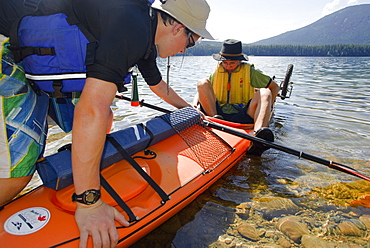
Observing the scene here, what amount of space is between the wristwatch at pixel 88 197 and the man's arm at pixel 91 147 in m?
0.03

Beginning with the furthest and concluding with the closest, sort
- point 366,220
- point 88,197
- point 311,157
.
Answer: point 311,157 < point 366,220 < point 88,197

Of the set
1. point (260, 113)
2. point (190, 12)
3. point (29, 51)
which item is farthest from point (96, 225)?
point (260, 113)

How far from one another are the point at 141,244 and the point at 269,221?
130cm

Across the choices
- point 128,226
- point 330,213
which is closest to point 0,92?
point 128,226

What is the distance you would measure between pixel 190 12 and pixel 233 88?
3.46 meters

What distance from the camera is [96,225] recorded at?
158cm

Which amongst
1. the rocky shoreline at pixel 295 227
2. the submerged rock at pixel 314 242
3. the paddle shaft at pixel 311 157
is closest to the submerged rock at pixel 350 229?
the rocky shoreline at pixel 295 227

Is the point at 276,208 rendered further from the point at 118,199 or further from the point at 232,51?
the point at 232,51

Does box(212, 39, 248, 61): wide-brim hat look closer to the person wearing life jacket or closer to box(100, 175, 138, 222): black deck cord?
the person wearing life jacket

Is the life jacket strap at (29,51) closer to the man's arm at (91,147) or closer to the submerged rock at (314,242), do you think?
the man's arm at (91,147)

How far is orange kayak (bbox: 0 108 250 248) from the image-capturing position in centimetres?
175

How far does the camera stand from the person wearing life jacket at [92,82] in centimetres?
138

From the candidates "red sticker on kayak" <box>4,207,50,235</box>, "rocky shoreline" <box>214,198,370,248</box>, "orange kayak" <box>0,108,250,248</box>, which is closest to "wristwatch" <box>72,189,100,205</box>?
"orange kayak" <box>0,108,250,248</box>

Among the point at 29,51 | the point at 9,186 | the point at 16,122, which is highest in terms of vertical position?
the point at 29,51
